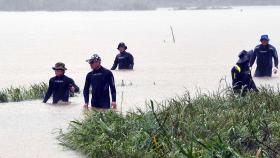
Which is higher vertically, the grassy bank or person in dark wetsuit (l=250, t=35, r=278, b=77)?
person in dark wetsuit (l=250, t=35, r=278, b=77)

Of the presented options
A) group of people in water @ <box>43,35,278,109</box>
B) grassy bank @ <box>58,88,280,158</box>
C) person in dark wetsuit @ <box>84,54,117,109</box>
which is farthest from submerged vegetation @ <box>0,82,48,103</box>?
grassy bank @ <box>58,88,280,158</box>

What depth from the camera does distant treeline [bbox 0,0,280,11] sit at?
155875 mm

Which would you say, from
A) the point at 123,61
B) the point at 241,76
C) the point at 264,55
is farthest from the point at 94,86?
the point at 123,61

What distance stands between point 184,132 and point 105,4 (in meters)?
162

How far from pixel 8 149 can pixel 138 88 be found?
27.1 ft

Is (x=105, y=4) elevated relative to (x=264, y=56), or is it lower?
elevated

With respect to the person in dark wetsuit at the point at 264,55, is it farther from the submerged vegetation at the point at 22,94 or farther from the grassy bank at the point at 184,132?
the grassy bank at the point at 184,132

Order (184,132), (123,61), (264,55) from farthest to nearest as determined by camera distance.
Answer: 1. (123,61)
2. (264,55)
3. (184,132)

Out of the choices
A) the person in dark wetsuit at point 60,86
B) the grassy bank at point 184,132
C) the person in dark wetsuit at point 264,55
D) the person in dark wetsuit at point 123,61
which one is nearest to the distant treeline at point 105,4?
A: the person in dark wetsuit at point 123,61

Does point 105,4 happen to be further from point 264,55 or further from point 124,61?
point 264,55

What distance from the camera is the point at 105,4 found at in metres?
171

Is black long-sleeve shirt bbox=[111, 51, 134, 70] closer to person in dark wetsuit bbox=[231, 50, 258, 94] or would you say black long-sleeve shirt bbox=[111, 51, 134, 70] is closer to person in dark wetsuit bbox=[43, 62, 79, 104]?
person in dark wetsuit bbox=[43, 62, 79, 104]

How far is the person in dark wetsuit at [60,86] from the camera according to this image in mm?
15319

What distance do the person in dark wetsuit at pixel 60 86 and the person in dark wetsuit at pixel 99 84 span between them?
1.38 metres
